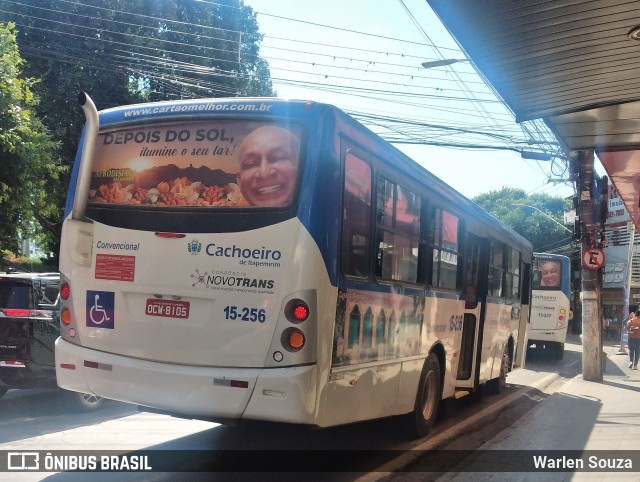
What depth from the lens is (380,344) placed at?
542cm

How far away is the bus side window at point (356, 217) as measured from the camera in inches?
192

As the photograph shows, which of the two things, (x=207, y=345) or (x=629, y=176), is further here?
(x=629, y=176)

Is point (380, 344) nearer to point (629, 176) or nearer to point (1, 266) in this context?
point (629, 176)

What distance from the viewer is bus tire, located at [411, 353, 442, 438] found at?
6.68 meters

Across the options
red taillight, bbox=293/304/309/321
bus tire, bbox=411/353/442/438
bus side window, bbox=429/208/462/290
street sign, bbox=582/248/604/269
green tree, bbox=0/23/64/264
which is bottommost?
bus tire, bbox=411/353/442/438

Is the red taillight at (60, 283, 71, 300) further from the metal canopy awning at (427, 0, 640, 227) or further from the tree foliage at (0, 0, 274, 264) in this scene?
the tree foliage at (0, 0, 274, 264)

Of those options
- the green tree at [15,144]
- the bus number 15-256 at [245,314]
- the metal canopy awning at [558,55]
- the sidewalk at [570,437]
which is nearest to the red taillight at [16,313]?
the green tree at [15,144]

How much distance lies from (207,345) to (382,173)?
220cm

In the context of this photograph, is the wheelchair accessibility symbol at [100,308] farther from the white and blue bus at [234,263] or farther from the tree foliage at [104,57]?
the tree foliage at [104,57]

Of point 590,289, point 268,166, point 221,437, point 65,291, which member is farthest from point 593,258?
point 65,291

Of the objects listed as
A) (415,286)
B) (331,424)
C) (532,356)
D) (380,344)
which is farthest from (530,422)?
(532,356)

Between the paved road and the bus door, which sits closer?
the paved road

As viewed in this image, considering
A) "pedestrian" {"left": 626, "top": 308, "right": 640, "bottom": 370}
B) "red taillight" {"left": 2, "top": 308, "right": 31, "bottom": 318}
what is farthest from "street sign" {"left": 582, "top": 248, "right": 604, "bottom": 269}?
"red taillight" {"left": 2, "top": 308, "right": 31, "bottom": 318}

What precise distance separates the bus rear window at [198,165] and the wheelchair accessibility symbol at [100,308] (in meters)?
0.78
